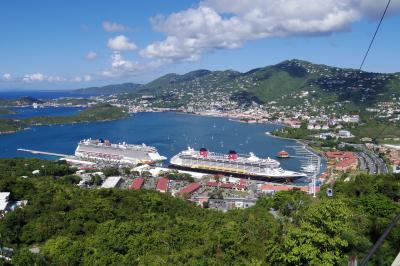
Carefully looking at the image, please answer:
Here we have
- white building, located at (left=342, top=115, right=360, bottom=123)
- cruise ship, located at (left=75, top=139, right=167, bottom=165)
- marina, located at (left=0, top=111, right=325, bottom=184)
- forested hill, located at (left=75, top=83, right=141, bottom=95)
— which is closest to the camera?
cruise ship, located at (left=75, top=139, right=167, bottom=165)

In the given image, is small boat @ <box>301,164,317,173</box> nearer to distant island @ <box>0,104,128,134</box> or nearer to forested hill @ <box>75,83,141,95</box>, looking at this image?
distant island @ <box>0,104,128,134</box>

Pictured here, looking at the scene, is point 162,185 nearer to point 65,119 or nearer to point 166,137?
point 166,137

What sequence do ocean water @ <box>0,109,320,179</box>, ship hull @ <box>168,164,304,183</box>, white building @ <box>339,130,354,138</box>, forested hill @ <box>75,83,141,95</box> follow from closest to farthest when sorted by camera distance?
ship hull @ <box>168,164,304,183</box> → ocean water @ <box>0,109,320,179</box> → white building @ <box>339,130,354,138</box> → forested hill @ <box>75,83,141,95</box>

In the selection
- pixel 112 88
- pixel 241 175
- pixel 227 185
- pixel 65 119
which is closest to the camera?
pixel 227 185

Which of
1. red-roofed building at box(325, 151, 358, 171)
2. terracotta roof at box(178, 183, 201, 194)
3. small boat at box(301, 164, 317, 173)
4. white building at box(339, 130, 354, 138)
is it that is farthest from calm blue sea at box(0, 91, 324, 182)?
terracotta roof at box(178, 183, 201, 194)

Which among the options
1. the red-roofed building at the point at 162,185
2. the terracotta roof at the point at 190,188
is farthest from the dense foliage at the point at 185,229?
the red-roofed building at the point at 162,185

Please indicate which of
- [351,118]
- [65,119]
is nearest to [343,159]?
[351,118]
